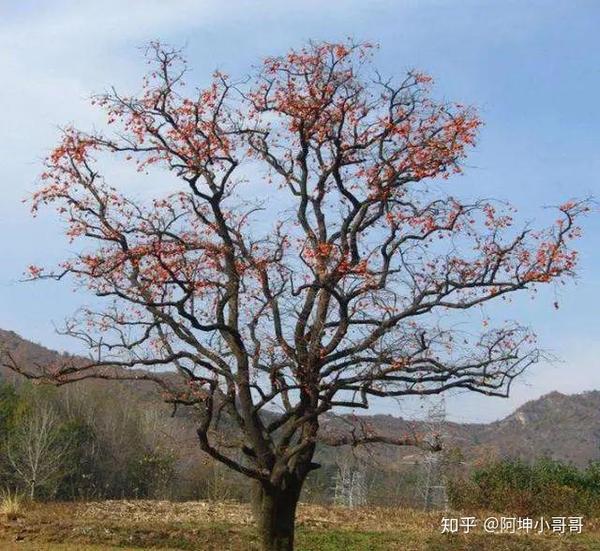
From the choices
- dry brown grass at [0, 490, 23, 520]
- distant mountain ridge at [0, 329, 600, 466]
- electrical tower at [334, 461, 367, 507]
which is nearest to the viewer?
dry brown grass at [0, 490, 23, 520]

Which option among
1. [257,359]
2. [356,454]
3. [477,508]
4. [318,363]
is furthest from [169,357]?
[477,508]

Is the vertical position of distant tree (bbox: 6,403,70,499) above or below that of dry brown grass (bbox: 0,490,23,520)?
above

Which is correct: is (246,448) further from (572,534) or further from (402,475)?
(402,475)

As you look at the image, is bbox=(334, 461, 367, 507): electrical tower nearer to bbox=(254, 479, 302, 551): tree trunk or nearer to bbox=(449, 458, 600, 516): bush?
bbox=(449, 458, 600, 516): bush

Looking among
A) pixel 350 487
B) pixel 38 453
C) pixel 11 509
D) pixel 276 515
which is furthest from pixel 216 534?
pixel 38 453

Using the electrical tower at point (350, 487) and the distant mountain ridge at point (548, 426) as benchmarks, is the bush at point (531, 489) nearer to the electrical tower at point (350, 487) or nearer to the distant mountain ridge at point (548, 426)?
the electrical tower at point (350, 487)

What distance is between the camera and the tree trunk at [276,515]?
10484mm

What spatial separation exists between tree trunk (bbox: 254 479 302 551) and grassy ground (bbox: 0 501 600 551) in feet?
8.72

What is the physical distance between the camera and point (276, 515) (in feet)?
34.6

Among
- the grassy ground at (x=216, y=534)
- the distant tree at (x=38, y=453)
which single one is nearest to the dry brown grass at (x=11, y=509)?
the grassy ground at (x=216, y=534)

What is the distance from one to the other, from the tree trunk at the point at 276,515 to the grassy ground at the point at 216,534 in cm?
266

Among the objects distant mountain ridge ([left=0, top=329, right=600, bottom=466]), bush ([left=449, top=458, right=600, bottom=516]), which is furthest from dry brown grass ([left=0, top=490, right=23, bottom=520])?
distant mountain ridge ([left=0, top=329, right=600, bottom=466])

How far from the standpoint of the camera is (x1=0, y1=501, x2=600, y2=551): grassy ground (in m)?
13.2

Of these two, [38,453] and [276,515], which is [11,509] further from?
[38,453]
